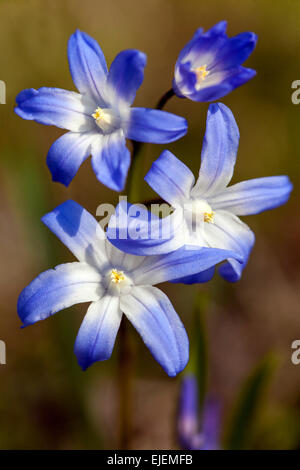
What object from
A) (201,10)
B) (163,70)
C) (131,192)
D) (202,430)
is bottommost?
(202,430)

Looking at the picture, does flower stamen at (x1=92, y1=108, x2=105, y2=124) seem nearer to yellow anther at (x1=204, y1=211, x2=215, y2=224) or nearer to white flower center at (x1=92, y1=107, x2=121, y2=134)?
white flower center at (x1=92, y1=107, x2=121, y2=134)

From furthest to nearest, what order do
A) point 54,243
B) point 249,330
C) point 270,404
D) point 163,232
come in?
point 249,330 → point 270,404 → point 54,243 → point 163,232

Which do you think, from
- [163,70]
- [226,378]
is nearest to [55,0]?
[163,70]

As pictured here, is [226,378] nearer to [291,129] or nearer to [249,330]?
[249,330]

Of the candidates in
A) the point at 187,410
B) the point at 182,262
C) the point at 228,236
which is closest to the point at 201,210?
the point at 228,236

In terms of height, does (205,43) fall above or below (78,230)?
above

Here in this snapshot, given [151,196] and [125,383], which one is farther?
[151,196]

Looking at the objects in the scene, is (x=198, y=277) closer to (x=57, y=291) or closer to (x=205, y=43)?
(x=57, y=291)
